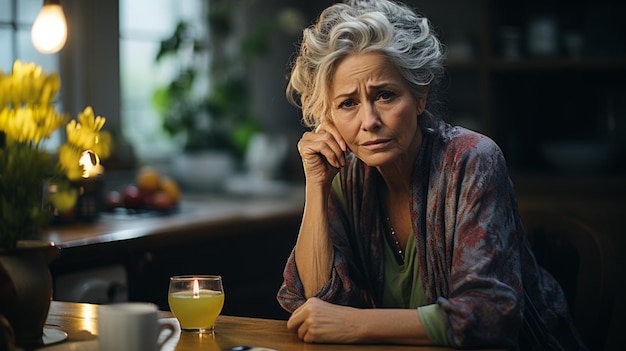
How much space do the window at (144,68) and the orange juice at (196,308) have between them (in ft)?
6.67

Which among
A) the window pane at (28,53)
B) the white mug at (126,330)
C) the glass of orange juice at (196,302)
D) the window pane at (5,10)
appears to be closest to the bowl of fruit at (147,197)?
the window pane at (28,53)

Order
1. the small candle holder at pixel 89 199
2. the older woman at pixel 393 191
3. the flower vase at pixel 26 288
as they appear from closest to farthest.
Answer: the flower vase at pixel 26 288, the older woman at pixel 393 191, the small candle holder at pixel 89 199

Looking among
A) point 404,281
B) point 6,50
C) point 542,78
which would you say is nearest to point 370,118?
point 404,281

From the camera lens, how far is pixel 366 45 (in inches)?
67.7

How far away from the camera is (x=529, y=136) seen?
158 inches

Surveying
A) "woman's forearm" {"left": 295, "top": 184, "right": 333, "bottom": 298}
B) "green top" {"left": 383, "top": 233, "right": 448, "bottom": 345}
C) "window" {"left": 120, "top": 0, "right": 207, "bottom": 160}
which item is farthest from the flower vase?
"window" {"left": 120, "top": 0, "right": 207, "bottom": 160}

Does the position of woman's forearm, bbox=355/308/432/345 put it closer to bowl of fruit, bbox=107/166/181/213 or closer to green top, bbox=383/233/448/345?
green top, bbox=383/233/448/345

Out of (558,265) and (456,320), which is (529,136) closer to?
(558,265)

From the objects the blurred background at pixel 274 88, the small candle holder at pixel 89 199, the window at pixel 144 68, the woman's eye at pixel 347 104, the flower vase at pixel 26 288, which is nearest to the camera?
the flower vase at pixel 26 288

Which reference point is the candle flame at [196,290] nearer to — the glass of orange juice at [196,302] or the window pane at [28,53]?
the glass of orange juice at [196,302]

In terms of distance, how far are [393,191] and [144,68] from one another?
2.00 metres

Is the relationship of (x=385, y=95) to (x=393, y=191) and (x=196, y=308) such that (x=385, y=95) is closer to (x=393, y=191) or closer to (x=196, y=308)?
(x=393, y=191)

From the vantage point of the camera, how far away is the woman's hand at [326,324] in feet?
4.57

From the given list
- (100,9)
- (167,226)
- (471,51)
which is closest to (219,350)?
(167,226)
